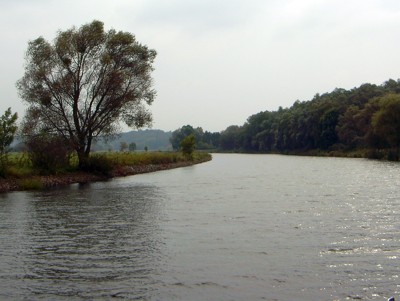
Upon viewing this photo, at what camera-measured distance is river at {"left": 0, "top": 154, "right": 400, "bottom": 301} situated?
11945mm

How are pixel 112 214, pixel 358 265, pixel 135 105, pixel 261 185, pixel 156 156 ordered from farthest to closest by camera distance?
pixel 156 156 → pixel 135 105 → pixel 261 185 → pixel 112 214 → pixel 358 265

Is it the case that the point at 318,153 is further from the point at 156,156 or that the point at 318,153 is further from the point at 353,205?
the point at 353,205

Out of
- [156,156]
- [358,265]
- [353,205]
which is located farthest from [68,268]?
[156,156]

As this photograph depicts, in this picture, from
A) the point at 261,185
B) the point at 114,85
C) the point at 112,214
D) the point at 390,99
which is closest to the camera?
the point at 112,214

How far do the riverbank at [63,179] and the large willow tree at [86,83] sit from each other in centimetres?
280

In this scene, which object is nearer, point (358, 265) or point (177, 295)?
point (177, 295)

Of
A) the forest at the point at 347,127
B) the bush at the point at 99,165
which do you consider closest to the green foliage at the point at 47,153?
the bush at the point at 99,165

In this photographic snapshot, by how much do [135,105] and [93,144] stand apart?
641 centimetres

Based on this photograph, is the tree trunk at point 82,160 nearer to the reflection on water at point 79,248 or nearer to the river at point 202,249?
the river at point 202,249

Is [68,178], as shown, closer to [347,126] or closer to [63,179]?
[63,179]

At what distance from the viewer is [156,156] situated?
72.1 m

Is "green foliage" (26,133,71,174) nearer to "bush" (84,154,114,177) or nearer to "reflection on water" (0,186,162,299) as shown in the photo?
"bush" (84,154,114,177)

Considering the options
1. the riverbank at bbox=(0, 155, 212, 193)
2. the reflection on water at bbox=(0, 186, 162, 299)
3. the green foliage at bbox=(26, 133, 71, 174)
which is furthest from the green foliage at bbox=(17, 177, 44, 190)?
the reflection on water at bbox=(0, 186, 162, 299)

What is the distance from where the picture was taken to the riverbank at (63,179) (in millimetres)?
36625
